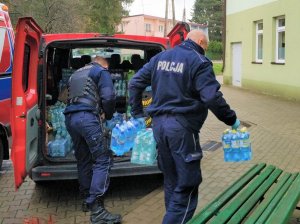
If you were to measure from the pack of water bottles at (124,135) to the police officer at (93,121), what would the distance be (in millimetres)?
213

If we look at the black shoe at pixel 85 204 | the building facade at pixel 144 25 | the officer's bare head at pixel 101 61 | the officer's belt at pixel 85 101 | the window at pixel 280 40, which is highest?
the building facade at pixel 144 25

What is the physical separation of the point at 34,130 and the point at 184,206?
82.9 inches

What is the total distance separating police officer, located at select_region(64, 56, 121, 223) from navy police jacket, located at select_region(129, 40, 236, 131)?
1038mm

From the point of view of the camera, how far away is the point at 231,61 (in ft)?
66.8

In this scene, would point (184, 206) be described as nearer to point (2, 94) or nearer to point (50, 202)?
point (50, 202)

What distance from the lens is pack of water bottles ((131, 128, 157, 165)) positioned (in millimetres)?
4262

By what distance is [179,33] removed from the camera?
5.43 meters

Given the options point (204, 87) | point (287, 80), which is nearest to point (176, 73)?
point (204, 87)

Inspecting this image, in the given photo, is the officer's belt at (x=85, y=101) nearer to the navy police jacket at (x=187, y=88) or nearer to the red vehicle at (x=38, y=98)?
the red vehicle at (x=38, y=98)

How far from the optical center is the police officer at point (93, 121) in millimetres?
4660

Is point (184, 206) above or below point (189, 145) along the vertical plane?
below

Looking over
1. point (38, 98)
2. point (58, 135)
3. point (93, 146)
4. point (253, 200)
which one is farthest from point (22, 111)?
point (253, 200)

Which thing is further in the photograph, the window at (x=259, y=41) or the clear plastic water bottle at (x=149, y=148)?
the window at (x=259, y=41)

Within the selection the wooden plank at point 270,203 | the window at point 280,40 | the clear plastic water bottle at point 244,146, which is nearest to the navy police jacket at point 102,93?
the clear plastic water bottle at point 244,146
